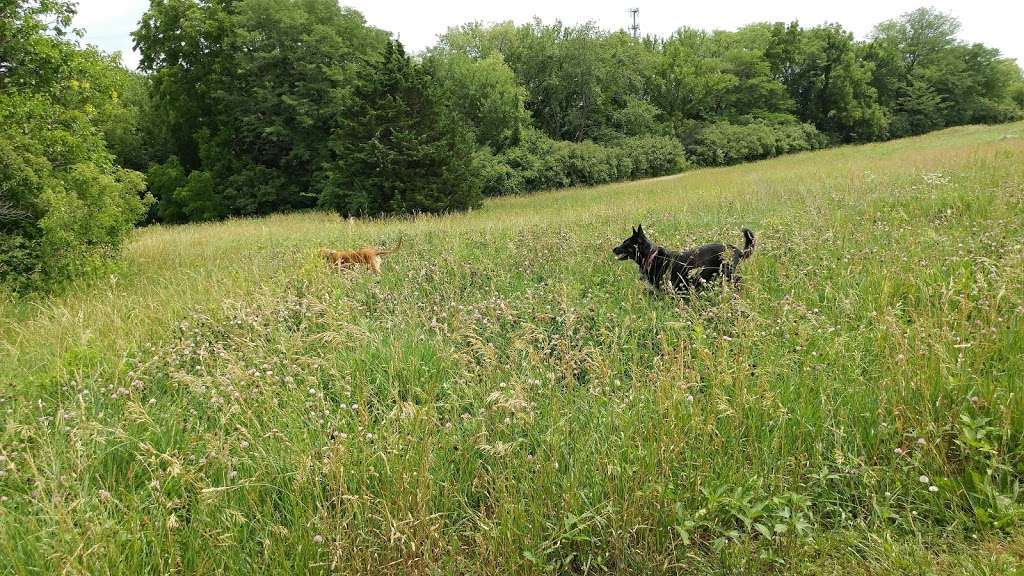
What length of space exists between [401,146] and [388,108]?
167 centimetres

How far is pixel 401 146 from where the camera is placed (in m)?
19.8

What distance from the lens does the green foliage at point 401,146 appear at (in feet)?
65.0

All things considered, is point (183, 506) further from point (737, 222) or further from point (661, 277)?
point (737, 222)

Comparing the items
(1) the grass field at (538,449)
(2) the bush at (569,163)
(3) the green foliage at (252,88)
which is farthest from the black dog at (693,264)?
(3) the green foliage at (252,88)

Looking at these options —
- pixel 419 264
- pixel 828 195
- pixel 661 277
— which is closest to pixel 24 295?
pixel 419 264

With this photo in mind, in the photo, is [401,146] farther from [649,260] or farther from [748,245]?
[748,245]

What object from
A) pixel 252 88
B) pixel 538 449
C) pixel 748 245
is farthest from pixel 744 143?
pixel 538 449

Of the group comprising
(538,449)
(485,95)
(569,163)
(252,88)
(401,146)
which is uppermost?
(252,88)

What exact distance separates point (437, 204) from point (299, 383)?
17.3m

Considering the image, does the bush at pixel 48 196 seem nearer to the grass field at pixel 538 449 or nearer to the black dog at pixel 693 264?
the grass field at pixel 538 449

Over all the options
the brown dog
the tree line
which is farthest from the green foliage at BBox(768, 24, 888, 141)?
the brown dog

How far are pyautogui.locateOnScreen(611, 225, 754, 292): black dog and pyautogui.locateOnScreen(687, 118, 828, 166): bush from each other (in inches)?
1478

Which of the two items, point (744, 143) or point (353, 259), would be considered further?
point (744, 143)

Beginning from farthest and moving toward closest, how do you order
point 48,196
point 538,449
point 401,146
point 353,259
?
point 401,146 < point 48,196 < point 353,259 < point 538,449
